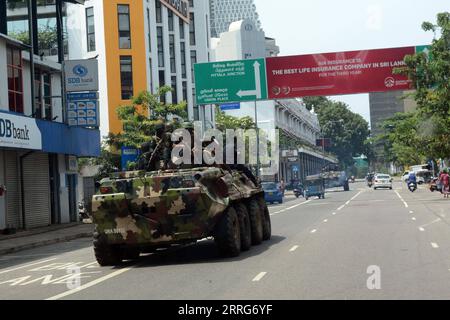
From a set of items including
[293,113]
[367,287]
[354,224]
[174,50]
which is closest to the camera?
[367,287]

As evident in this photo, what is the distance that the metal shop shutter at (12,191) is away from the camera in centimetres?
2738

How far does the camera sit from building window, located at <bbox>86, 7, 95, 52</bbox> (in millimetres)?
48625

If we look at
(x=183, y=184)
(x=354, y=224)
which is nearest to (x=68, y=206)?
(x=354, y=224)

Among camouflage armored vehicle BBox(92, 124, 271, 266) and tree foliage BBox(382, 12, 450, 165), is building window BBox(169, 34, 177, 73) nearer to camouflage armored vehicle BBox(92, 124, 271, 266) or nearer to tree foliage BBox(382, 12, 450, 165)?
tree foliage BBox(382, 12, 450, 165)

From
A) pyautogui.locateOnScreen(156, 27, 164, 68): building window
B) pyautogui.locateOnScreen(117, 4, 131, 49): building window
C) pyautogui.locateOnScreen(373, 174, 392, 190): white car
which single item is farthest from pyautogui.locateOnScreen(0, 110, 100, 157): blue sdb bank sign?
pyautogui.locateOnScreen(373, 174, 392, 190): white car

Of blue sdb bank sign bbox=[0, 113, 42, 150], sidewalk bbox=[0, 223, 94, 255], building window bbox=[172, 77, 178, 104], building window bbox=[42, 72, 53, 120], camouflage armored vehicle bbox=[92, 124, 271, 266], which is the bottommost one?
sidewalk bbox=[0, 223, 94, 255]

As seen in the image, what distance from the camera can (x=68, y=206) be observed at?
32.7m

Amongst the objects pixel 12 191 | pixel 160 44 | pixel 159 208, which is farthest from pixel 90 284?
pixel 160 44

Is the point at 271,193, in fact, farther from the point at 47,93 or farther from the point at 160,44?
the point at 47,93

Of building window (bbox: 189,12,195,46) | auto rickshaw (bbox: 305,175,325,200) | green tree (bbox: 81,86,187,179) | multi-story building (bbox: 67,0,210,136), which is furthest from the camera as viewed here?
building window (bbox: 189,12,195,46)

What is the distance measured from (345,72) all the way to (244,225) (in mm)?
19513

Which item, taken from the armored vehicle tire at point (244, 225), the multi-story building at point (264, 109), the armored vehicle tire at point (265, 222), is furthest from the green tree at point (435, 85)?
the multi-story building at point (264, 109)

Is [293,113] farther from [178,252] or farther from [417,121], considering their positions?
[178,252]

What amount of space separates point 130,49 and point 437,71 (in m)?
23.3
